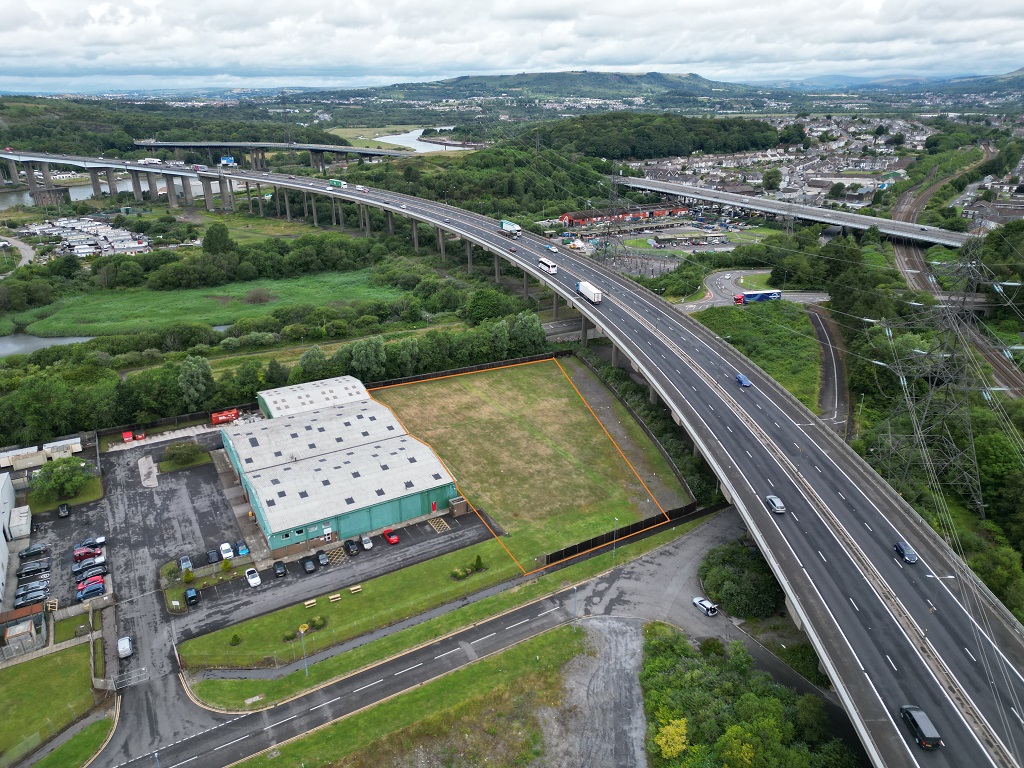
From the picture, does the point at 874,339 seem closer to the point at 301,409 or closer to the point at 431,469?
the point at 431,469

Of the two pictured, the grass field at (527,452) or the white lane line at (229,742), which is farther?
the grass field at (527,452)

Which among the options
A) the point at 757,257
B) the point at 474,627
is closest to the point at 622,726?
the point at 474,627

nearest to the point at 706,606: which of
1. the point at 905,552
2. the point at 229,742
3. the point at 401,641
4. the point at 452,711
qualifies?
the point at 905,552

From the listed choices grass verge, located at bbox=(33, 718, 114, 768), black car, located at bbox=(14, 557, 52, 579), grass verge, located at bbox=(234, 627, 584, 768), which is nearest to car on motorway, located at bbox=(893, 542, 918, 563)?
grass verge, located at bbox=(234, 627, 584, 768)

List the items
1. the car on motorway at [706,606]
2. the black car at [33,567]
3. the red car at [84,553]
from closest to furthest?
the car on motorway at [706,606]
the black car at [33,567]
the red car at [84,553]

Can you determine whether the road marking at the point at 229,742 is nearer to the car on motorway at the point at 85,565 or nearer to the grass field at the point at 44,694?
the grass field at the point at 44,694

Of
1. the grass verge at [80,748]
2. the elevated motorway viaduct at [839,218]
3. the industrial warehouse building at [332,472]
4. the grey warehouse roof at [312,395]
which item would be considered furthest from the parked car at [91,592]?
the elevated motorway viaduct at [839,218]
